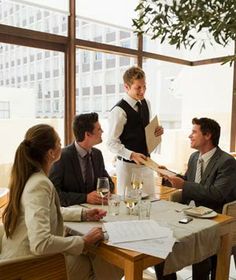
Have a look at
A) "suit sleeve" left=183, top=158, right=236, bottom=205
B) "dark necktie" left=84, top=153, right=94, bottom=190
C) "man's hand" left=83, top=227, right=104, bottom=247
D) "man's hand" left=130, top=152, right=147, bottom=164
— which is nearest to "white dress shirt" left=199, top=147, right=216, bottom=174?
"suit sleeve" left=183, top=158, right=236, bottom=205

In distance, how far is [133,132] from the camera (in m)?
2.65

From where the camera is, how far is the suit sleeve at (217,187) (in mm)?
2186

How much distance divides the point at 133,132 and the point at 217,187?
788 mm

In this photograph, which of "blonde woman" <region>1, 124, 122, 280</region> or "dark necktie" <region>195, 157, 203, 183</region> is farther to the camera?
"dark necktie" <region>195, 157, 203, 183</region>

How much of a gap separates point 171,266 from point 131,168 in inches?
43.0

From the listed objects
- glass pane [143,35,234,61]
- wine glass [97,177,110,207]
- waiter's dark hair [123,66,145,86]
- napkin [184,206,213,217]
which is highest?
glass pane [143,35,234,61]

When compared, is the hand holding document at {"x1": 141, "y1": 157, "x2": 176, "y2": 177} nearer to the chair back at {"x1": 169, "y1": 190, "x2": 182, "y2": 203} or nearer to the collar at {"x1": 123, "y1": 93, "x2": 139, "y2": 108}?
the chair back at {"x1": 169, "y1": 190, "x2": 182, "y2": 203}

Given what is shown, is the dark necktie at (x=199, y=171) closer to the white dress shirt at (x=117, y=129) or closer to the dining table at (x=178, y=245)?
the dining table at (x=178, y=245)

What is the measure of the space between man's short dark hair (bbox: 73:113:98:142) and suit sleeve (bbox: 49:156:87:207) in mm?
202

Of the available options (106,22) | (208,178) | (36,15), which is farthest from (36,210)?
(106,22)

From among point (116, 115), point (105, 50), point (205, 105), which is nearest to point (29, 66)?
point (105, 50)

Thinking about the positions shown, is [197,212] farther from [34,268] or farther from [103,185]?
[34,268]

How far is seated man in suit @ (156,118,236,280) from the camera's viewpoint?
2.18 meters

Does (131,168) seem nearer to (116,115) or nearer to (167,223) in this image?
(116,115)
